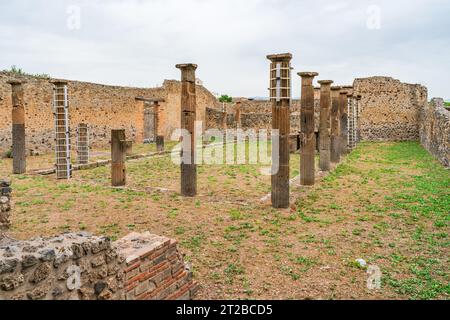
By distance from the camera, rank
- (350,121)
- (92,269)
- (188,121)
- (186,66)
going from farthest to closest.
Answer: (350,121) → (188,121) → (186,66) → (92,269)

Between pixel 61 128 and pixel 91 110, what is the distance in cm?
1065

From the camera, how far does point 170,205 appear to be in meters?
8.37

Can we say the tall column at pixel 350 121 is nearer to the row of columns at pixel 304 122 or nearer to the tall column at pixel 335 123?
the row of columns at pixel 304 122

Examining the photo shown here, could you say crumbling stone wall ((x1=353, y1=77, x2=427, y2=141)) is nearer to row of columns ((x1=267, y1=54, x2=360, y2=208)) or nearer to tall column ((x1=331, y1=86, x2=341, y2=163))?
row of columns ((x1=267, y1=54, x2=360, y2=208))

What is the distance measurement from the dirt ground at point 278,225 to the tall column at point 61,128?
506 mm

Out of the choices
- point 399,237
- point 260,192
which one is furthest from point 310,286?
point 260,192

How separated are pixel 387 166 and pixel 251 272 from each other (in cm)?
1131

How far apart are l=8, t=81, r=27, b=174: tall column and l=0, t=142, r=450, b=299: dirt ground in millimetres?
531

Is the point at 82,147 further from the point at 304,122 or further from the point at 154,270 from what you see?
the point at 154,270

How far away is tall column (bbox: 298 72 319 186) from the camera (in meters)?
10.5

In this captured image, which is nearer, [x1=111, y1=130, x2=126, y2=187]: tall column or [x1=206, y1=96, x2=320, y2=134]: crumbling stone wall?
[x1=111, y1=130, x2=126, y2=187]: tall column

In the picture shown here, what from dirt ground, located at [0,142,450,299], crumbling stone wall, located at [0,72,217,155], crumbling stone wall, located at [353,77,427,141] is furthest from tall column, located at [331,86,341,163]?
crumbling stone wall, located at [353,77,427,141]

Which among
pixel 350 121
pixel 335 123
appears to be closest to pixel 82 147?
pixel 335 123

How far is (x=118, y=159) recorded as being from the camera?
10695 millimetres
